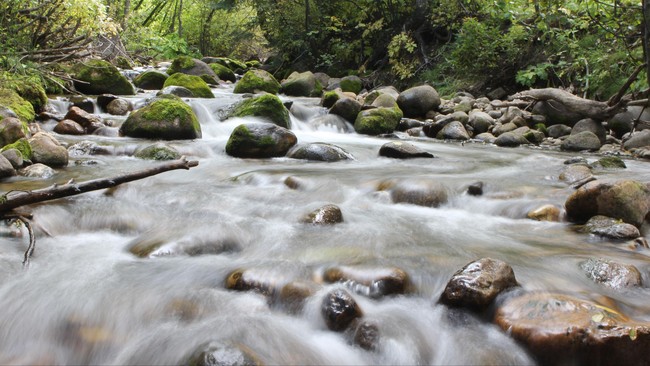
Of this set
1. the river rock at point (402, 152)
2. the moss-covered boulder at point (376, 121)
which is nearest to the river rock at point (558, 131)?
the moss-covered boulder at point (376, 121)

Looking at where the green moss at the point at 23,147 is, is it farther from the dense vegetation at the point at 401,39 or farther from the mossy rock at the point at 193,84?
the mossy rock at the point at 193,84

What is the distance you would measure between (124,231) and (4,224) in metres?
0.83

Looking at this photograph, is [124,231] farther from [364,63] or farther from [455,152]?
[364,63]

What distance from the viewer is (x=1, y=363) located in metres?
2.24

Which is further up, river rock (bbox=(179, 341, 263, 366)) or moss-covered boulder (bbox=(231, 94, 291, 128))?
moss-covered boulder (bbox=(231, 94, 291, 128))

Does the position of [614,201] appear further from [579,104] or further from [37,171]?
[579,104]

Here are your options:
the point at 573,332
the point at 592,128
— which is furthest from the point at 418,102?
the point at 573,332

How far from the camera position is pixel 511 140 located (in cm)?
928

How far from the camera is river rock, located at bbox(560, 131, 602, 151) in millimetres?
8578

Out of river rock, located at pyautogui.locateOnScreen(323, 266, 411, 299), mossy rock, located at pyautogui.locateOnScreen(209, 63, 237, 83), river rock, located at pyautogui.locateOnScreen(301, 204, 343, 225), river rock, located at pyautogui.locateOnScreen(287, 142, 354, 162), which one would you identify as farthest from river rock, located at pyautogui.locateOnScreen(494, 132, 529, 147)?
mossy rock, located at pyautogui.locateOnScreen(209, 63, 237, 83)

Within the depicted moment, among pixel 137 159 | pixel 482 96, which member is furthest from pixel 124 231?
pixel 482 96

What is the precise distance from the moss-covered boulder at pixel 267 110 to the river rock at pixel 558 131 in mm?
5466

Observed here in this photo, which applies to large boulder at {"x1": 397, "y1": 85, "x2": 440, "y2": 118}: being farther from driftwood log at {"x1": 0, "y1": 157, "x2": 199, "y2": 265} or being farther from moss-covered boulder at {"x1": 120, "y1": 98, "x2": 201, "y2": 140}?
driftwood log at {"x1": 0, "y1": 157, "x2": 199, "y2": 265}

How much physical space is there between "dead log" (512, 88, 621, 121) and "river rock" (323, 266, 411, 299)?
763cm
